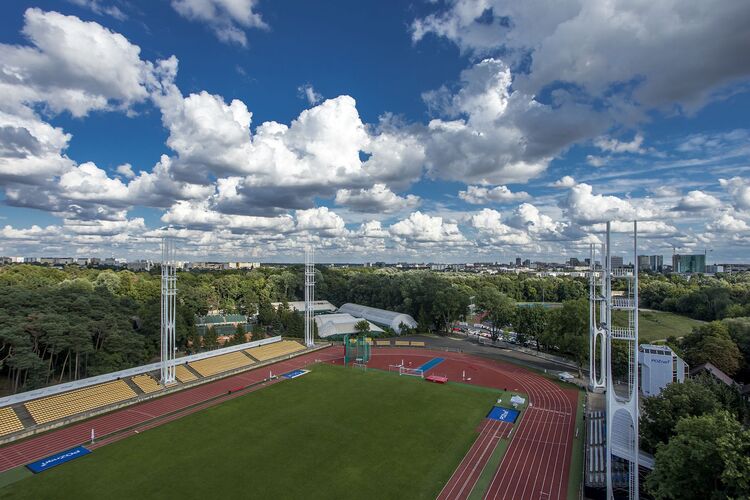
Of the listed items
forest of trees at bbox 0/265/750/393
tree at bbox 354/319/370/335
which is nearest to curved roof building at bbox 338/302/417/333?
forest of trees at bbox 0/265/750/393

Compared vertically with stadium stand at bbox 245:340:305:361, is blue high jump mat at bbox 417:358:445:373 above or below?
below

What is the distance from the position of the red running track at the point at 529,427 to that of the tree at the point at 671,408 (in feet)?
14.7

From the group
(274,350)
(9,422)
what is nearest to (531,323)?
(274,350)

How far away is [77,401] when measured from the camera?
28484 mm

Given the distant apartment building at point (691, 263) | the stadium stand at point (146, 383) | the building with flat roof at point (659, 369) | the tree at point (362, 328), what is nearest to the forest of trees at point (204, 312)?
the stadium stand at point (146, 383)

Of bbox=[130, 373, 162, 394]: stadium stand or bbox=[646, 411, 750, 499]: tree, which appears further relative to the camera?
bbox=[130, 373, 162, 394]: stadium stand

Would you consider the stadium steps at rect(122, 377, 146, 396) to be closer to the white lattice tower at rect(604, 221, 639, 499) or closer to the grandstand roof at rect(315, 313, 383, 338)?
the grandstand roof at rect(315, 313, 383, 338)

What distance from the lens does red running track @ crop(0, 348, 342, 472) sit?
2262 cm

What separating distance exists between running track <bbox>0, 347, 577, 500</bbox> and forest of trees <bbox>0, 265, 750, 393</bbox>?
21.2 ft

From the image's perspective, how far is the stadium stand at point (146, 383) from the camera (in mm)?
32344

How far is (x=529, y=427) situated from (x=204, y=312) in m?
57.0

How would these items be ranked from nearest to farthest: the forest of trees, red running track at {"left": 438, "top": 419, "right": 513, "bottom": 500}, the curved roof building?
red running track at {"left": 438, "top": 419, "right": 513, "bottom": 500}, the forest of trees, the curved roof building

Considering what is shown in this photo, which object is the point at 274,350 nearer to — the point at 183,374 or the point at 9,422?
the point at 183,374

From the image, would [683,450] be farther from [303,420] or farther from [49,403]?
[49,403]
